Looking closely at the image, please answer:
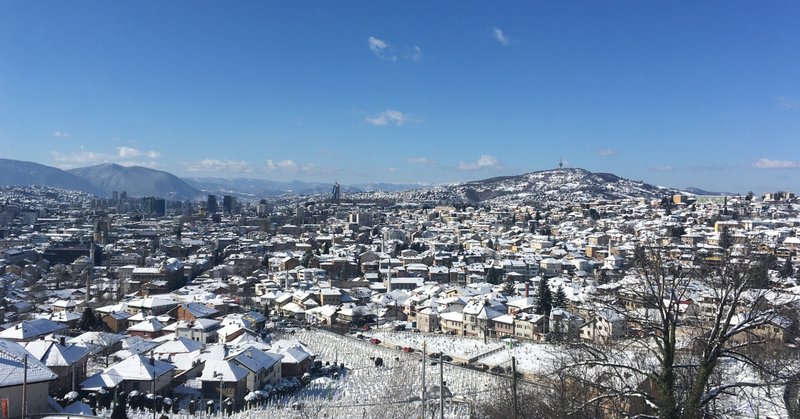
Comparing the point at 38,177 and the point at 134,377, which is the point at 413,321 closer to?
the point at 134,377

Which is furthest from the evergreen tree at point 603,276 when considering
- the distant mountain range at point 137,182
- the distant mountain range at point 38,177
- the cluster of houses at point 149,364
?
the distant mountain range at point 38,177

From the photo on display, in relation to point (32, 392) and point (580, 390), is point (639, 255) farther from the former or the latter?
point (32, 392)

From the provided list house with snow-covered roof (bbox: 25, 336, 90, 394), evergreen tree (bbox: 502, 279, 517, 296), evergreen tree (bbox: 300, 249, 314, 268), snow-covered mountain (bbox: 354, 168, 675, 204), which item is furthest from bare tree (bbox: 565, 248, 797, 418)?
snow-covered mountain (bbox: 354, 168, 675, 204)

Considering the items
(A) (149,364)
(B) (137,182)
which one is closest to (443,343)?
(A) (149,364)

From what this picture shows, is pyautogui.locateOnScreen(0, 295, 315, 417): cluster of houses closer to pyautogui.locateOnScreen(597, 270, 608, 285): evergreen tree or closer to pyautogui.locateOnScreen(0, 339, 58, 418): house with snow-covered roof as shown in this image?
pyautogui.locateOnScreen(0, 339, 58, 418): house with snow-covered roof

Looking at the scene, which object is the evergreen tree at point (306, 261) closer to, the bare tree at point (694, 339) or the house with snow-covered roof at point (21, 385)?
the house with snow-covered roof at point (21, 385)
